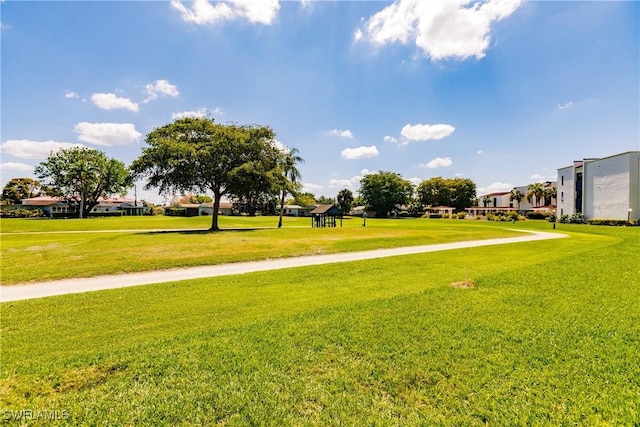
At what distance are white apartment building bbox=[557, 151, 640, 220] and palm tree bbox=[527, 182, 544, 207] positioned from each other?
24.5 meters

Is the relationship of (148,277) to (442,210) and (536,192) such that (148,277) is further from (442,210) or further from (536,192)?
(536,192)

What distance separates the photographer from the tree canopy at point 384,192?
84625mm

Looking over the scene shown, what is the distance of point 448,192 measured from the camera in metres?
89.1

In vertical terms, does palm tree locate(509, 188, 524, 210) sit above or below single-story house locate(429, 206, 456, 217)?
above

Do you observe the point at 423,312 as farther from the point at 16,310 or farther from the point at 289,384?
the point at 16,310

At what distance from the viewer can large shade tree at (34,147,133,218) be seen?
6278 centimetres

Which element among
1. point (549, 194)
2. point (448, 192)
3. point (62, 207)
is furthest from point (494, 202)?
point (62, 207)

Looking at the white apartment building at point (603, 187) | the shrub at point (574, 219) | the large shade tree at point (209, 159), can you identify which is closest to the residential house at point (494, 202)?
the white apartment building at point (603, 187)

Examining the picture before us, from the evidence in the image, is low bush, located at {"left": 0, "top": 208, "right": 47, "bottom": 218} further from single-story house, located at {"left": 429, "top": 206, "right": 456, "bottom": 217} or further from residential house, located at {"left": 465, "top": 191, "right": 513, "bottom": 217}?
residential house, located at {"left": 465, "top": 191, "right": 513, "bottom": 217}

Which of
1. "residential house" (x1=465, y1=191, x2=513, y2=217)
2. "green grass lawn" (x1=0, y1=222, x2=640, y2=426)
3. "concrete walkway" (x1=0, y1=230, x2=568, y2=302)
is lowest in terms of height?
"concrete walkway" (x1=0, y1=230, x2=568, y2=302)

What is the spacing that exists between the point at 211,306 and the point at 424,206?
303 ft

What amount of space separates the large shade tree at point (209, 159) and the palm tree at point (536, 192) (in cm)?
7425

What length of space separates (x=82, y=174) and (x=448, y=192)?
3576 inches

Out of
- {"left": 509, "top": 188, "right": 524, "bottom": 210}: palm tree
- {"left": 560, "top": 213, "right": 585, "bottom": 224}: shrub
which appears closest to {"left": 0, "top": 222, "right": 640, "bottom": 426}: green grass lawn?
{"left": 560, "top": 213, "right": 585, "bottom": 224}: shrub
